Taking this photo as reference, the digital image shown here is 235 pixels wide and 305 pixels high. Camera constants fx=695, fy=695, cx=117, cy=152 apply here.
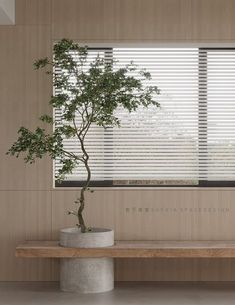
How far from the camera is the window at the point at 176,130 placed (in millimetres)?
7250

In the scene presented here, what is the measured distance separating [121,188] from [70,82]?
47.5 inches

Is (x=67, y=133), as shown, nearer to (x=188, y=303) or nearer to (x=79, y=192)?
(x=79, y=192)

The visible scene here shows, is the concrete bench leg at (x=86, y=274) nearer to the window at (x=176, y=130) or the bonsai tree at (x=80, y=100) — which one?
the bonsai tree at (x=80, y=100)

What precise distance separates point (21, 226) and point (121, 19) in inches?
92.9

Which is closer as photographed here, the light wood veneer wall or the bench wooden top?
the bench wooden top

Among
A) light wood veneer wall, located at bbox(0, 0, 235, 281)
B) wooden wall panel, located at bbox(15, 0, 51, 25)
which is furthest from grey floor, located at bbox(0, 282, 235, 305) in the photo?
wooden wall panel, located at bbox(15, 0, 51, 25)

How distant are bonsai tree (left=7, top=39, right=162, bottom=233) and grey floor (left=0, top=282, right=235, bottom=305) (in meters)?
0.70

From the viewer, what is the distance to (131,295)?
6.55 meters

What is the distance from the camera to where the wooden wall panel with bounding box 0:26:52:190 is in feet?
23.4

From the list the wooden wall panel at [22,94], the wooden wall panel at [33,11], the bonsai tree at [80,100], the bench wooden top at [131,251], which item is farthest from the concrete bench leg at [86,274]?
the wooden wall panel at [33,11]

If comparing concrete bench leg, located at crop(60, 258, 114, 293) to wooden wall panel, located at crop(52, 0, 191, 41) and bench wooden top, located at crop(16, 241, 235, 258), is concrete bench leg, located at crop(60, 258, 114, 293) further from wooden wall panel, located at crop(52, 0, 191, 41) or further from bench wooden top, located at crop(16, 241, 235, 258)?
wooden wall panel, located at crop(52, 0, 191, 41)

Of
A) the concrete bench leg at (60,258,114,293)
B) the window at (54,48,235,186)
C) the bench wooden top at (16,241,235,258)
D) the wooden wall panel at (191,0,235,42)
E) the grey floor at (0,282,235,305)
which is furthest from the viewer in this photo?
the window at (54,48,235,186)

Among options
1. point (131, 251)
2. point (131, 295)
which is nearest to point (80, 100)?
point (131, 251)

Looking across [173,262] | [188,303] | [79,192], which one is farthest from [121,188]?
[188,303]
